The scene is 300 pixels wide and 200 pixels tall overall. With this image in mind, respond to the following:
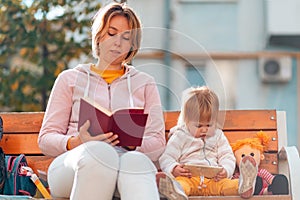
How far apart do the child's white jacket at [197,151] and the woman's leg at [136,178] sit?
0.47 metres

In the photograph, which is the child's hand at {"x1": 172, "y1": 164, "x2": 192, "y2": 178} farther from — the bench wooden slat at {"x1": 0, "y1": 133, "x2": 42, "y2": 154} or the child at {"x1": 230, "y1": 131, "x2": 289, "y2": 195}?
the bench wooden slat at {"x1": 0, "y1": 133, "x2": 42, "y2": 154}

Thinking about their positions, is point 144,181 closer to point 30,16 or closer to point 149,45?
point 149,45

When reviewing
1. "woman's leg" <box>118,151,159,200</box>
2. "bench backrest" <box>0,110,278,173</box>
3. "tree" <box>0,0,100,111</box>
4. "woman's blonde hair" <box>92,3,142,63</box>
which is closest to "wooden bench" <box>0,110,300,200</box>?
"bench backrest" <box>0,110,278,173</box>

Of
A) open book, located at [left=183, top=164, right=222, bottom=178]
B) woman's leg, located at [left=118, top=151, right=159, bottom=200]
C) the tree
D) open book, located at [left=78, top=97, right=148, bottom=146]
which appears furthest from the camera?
the tree

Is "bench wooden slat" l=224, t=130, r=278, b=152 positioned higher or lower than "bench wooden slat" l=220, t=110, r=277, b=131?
lower

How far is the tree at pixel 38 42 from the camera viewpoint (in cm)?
615

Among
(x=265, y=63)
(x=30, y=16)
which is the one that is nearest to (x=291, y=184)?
(x=30, y=16)

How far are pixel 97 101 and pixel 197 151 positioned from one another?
479 mm

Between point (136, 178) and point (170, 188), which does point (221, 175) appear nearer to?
point (170, 188)

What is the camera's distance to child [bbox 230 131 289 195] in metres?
3.61

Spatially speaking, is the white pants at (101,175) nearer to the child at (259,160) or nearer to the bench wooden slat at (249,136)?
the child at (259,160)

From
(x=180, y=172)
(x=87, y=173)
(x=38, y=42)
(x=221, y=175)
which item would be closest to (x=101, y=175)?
(x=87, y=173)

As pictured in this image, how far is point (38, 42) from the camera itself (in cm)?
634

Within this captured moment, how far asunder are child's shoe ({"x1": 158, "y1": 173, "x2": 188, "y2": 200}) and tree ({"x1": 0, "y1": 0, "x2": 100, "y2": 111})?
270 cm
